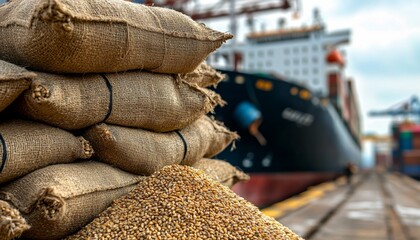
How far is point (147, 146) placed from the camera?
230 cm

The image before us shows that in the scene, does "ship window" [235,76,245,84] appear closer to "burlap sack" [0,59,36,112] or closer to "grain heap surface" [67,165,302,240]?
"grain heap surface" [67,165,302,240]

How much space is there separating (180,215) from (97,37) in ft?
2.51

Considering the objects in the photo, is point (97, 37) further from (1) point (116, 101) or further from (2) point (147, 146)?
(2) point (147, 146)

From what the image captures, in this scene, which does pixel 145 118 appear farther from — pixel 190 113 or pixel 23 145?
pixel 23 145

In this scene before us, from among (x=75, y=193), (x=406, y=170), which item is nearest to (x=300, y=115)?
(x=75, y=193)

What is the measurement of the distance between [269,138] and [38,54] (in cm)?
915

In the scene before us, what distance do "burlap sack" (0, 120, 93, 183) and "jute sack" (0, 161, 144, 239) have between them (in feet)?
0.12

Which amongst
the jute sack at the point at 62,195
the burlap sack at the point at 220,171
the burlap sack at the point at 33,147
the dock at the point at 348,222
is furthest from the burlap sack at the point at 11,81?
the dock at the point at 348,222

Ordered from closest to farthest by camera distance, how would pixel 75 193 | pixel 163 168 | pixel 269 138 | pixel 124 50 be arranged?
pixel 75 193 < pixel 124 50 < pixel 163 168 < pixel 269 138

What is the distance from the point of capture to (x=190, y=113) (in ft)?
8.36

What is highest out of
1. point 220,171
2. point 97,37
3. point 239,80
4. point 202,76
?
point 97,37

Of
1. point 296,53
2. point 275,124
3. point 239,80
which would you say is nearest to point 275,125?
point 275,124

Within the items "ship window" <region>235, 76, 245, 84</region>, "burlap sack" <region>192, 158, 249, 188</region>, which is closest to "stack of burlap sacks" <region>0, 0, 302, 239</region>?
"burlap sack" <region>192, 158, 249, 188</region>

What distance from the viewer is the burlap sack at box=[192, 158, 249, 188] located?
280cm
